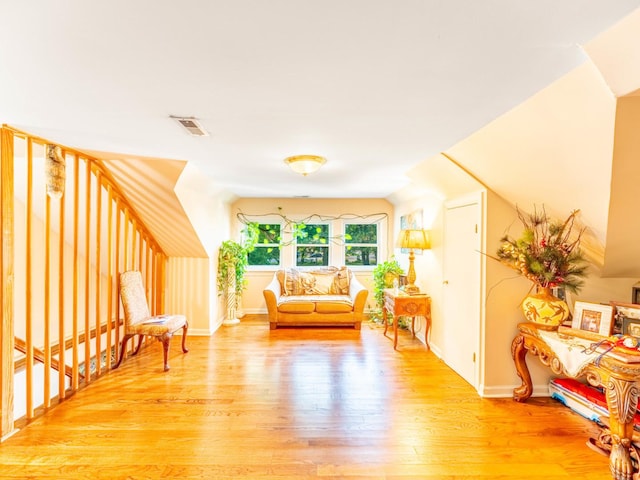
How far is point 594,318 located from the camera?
219 centimetres

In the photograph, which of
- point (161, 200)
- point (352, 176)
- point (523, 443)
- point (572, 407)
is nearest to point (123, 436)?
point (161, 200)

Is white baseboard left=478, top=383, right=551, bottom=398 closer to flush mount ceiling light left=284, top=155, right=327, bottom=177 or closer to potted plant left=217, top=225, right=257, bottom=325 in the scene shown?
flush mount ceiling light left=284, top=155, right=327, bottom=177

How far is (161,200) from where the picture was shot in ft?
11.7

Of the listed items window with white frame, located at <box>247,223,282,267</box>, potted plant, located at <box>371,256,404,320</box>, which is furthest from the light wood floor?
window with white frame, located at <box>247,223,282,267</box>

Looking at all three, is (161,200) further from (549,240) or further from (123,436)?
(549,240)

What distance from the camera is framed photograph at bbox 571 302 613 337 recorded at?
210cm

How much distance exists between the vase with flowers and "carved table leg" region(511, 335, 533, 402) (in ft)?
0.98

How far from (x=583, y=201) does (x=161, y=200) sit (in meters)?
3.85

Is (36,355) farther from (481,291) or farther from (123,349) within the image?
(481,291)

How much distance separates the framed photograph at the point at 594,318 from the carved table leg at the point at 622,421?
40 centimetres

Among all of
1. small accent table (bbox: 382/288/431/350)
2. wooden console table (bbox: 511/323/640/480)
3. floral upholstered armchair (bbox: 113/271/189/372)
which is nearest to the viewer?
wooden console table (bbox: 511/323/640/480)

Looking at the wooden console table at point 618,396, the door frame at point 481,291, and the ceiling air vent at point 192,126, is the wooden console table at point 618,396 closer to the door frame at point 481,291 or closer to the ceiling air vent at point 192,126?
the door frame at point 481,291

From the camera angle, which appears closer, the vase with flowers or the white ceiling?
the white ceiling

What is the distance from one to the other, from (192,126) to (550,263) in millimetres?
2787
